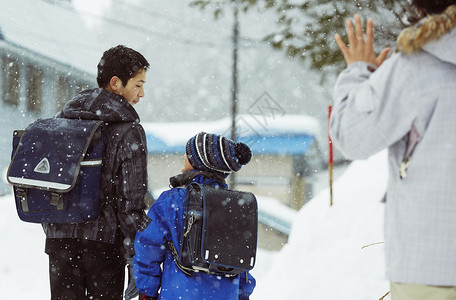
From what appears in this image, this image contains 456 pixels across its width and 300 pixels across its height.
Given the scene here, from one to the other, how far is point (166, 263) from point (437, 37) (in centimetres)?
152

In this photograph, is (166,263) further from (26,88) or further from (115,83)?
(26,88)

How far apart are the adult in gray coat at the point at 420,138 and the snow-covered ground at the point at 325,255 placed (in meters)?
3.05

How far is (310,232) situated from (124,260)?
473 centimetres

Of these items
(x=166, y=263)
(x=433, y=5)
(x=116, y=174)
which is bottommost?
(x=166, y=263)

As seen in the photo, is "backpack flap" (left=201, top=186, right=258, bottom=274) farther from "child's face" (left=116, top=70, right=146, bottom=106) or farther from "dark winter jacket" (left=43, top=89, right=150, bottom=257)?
"child's face" (left=116, top=70, right=146, bottom=106)

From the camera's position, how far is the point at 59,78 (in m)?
15.9

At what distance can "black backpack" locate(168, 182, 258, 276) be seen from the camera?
222 centimetres

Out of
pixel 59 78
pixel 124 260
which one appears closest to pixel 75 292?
pixel 124 260

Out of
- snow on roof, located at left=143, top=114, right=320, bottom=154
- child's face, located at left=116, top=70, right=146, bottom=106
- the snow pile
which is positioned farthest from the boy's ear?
snow on roof, located at left=143, top=114, right=320, bottom=154

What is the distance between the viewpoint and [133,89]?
2.55 m

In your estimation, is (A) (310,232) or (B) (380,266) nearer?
(B) (380,266)

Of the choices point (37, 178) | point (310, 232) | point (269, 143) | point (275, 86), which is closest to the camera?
point (37, 178)

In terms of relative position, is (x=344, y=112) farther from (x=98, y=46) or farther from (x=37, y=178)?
(x=98, y=46)

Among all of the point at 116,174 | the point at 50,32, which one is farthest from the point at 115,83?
the point at 50,32
